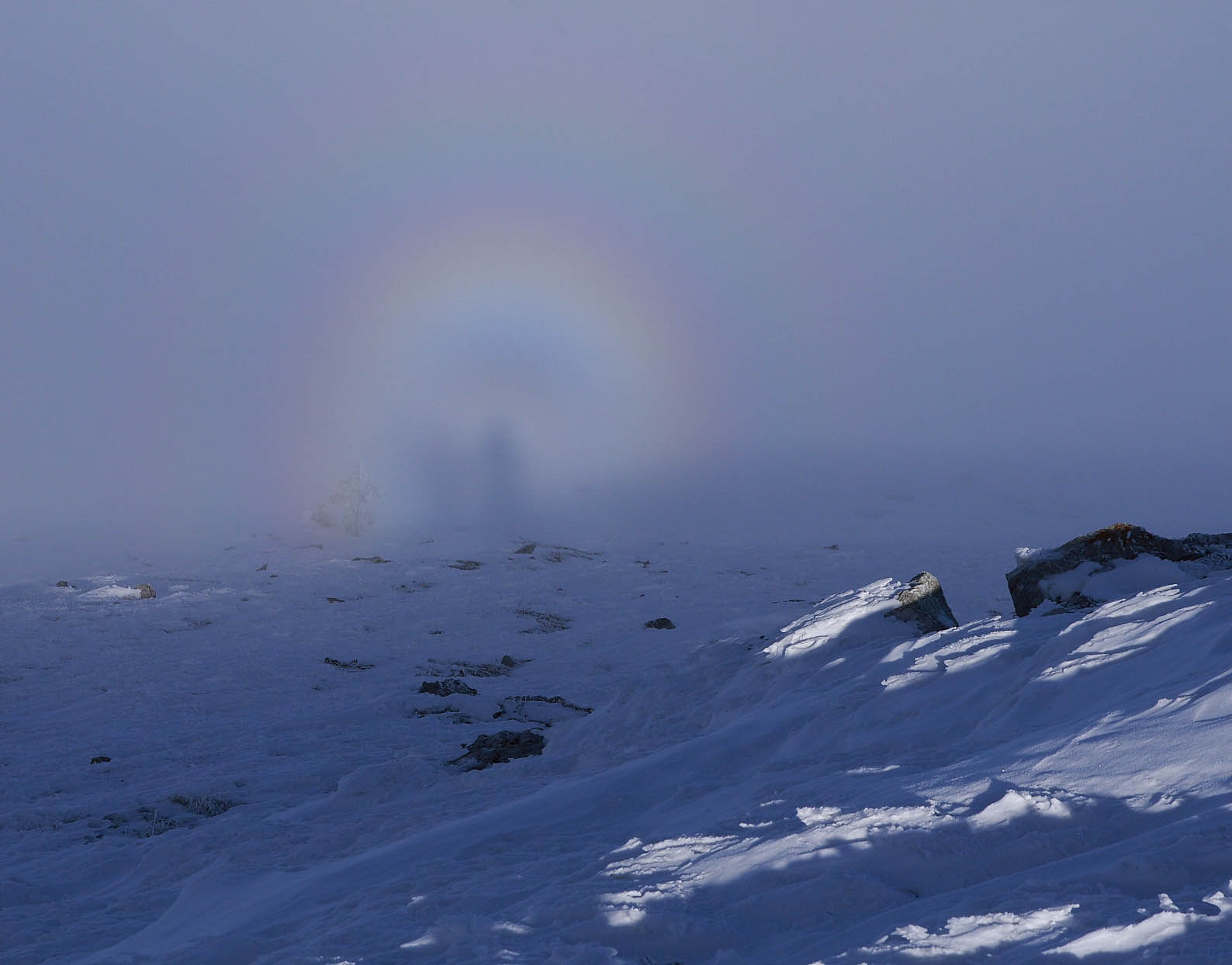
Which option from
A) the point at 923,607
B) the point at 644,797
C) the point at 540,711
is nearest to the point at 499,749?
the point at 540,711

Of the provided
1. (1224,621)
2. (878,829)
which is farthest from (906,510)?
(878,829)

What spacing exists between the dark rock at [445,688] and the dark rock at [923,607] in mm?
5012

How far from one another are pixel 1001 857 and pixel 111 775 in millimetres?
8028

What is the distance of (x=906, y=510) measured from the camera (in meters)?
36.6

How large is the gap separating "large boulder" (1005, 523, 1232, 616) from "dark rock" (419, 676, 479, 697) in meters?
6.20

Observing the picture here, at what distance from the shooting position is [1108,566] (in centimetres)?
952

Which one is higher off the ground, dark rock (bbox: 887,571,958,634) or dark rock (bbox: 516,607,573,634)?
dark rock (bbox: 516,607,573,634)

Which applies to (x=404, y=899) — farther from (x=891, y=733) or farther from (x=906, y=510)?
(x=906, y=510)

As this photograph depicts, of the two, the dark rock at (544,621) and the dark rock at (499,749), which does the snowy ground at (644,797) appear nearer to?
the dark rock at (499,749)

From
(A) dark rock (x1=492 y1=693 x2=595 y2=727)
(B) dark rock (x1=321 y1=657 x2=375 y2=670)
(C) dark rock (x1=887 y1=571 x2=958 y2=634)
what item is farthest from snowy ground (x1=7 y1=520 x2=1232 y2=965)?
(C) dark rock (x1=887 y1=571 x2=958 y2=634)

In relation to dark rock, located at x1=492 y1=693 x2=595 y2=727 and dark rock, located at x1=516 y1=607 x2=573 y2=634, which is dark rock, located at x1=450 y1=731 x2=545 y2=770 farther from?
dark rock, located at x1=516 y1=607 x2=573 y2=634

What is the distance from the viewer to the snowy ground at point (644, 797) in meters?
3.55

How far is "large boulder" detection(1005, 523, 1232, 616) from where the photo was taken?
362 inches

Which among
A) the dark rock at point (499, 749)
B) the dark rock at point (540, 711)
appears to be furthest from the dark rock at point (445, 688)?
the dark rock at point (499, 749)
